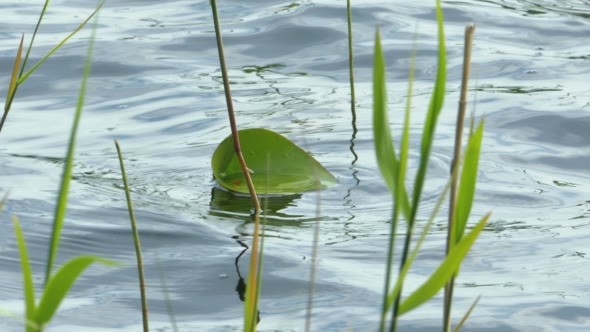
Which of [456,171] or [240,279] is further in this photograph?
[240,279]

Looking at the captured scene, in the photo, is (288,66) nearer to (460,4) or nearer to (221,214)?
(460,4)

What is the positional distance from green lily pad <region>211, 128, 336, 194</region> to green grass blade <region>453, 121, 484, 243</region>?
1.68 meters

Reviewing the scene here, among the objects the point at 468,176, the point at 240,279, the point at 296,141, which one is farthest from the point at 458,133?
the point at 296,141

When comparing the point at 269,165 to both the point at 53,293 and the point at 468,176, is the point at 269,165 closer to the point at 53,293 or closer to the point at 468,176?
the point at 468,176

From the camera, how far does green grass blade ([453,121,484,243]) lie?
Result: 1.28 meters

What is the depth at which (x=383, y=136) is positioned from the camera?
1.23 metres

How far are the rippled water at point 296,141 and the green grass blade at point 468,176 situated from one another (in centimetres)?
49

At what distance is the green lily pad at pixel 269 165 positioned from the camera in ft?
9.91

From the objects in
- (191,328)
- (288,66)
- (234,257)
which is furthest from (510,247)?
(288,66)

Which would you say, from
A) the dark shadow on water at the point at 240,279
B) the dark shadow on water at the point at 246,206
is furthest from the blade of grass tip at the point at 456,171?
the dark shadow on water at the point at 246,206

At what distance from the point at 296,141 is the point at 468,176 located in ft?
7.87

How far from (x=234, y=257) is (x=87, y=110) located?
1.65 metres

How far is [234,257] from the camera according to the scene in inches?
104

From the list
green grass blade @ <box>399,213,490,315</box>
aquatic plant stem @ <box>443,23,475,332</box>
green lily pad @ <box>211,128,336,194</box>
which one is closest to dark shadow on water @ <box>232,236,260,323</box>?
green lily pad @ <box>211,128,336,194</box>
